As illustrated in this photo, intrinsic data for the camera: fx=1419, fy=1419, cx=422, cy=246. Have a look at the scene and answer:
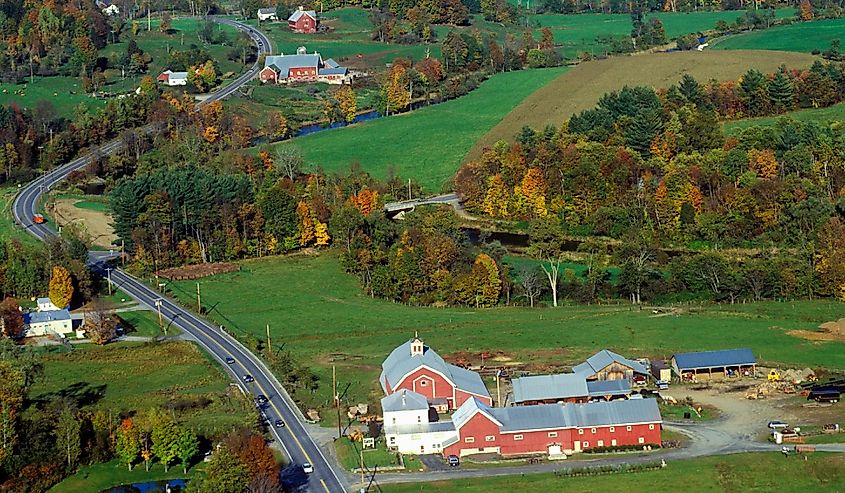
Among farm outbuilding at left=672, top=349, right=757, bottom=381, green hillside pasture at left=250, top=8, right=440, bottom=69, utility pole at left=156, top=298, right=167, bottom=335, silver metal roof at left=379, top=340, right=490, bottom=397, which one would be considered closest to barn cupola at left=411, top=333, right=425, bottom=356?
silver metal roof at left=379, top=340, right=490, bottom=397

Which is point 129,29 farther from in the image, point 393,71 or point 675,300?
point 675,300

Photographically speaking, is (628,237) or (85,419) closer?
(85,419)

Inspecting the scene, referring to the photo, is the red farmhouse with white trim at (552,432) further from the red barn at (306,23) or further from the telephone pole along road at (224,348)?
the red barn at (306,23)

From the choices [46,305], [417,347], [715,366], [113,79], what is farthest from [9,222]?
[715,366]

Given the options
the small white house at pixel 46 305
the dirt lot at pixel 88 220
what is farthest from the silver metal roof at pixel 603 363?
the dirt lot at pixel 88 220

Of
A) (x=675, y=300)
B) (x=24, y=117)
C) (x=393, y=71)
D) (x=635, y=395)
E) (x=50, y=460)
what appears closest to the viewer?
(x=50, y=460)

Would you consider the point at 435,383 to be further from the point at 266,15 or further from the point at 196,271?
the point at 266,15

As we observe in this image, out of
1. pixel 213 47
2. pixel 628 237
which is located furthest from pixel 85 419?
pixel 213 47
